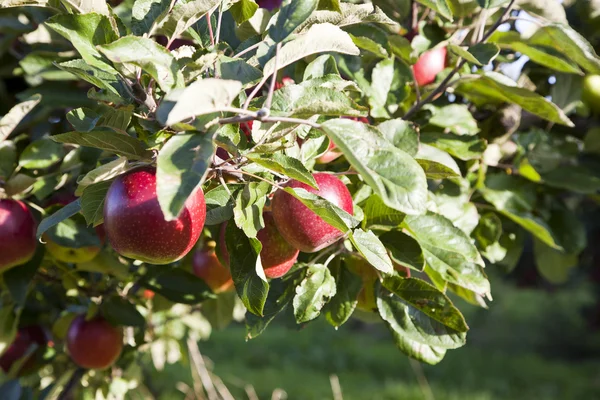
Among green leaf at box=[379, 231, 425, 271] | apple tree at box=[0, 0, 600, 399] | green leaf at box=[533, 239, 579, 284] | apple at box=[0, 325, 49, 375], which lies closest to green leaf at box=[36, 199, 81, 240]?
apple tree at box=[0, 0, 600, 399]

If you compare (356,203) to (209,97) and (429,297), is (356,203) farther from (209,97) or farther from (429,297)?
(209,97)

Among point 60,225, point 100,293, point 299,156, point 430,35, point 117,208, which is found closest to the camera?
point 117,208

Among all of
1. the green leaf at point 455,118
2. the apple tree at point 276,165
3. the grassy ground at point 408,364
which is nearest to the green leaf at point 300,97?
the apple tree at point 276,165

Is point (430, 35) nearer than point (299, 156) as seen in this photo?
No

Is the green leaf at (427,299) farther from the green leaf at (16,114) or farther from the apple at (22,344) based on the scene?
the apple at (22,344)

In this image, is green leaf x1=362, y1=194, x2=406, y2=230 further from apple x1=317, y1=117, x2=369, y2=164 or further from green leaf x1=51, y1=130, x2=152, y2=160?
green leaf x1=51, y1=130, x2=152, y2=160

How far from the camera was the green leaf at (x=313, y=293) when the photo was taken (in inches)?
33.3

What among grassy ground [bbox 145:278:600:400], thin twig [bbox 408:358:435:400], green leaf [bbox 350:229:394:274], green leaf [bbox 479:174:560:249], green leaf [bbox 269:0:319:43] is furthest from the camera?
grassy ground [bbox 145:278:600:400]

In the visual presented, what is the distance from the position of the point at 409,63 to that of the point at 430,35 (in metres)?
0.10

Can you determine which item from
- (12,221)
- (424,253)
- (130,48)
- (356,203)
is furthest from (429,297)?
(12,221)

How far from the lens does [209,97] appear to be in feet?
1.88

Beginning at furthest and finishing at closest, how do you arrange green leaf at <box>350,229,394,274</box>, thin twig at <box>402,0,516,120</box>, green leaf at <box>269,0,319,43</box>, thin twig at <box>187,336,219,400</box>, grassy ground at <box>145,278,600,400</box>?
grassy ground at <box>145,278,600,400</box> → thin twig at <box>187,336,219,400</box> → thin twig at <box>402,0,516,120</box> → green leaf at <box>350,229,394,274</box> → green leaf at <box>269,0,319,43</box>

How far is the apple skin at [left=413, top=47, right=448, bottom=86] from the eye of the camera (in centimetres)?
114

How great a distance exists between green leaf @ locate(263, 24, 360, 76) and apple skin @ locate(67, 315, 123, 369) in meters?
0.86
